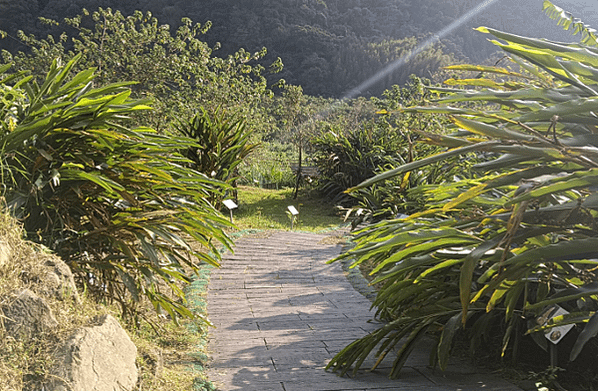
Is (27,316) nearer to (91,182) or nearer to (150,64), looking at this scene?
(91,182)

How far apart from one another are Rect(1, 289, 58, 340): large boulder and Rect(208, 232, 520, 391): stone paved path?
44.8 inches

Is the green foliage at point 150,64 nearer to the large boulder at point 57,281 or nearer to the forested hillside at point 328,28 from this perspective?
the large boulder at point 57,281

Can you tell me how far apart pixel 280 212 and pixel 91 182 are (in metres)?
7.84

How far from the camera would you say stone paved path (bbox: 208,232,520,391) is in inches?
119

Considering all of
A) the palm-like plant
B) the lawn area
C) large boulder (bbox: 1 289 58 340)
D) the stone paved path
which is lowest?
the lawn area

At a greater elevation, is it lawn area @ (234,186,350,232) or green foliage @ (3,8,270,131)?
green foliage @ (3,8,270,131)

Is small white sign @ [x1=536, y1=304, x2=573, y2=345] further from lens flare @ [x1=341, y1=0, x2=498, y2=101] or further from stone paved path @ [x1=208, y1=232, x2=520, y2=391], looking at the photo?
lens flare @ [x1=341, y1=0, x2=498, y2=101]

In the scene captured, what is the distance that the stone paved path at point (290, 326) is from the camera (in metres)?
3.02

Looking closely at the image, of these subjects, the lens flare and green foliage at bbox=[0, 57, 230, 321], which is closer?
green foliage at bbox=[0, 57, 230, 321]

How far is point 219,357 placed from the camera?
11.5 ft

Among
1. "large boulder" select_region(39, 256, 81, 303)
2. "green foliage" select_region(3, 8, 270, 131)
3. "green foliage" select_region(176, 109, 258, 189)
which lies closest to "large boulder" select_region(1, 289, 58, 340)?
"large boulder" select_region(39, 256, 81, 303)

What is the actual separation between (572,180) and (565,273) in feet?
3.42

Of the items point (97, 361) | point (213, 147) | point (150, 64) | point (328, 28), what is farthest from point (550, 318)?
point (328, 28)

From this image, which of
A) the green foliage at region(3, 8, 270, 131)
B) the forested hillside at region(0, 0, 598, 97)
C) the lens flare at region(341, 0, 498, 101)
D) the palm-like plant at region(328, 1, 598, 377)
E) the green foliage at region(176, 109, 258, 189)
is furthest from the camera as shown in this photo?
the lens flare at region(341, 0, 498, 101)
